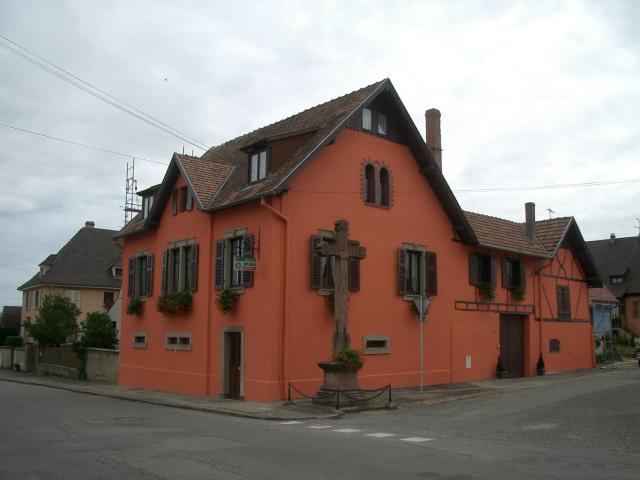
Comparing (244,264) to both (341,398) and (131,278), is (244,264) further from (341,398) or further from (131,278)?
(131,278)

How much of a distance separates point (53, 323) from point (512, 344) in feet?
76.7

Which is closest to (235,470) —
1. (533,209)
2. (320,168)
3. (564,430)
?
(564,430)

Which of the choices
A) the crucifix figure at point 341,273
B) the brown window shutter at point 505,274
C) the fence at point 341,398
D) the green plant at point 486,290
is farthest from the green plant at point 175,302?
the brown window shutter at point 505,274

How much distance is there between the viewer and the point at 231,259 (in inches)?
803

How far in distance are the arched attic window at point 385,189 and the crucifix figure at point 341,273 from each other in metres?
4.55

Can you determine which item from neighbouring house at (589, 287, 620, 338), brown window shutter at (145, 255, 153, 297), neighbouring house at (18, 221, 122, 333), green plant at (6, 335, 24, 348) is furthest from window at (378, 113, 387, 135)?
neighbouring house at (18, 221, 122, 333)

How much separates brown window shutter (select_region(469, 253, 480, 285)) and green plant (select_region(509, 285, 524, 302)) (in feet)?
7.26

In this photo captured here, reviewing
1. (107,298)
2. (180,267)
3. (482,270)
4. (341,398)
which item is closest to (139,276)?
(180,267)

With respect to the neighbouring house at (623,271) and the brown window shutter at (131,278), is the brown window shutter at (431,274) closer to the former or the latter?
the brown window shutter at (131,278)

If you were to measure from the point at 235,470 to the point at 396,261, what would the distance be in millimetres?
13613

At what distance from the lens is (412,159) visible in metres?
22.9

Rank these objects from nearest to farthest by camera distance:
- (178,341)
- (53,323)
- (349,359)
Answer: (349,359) → (178,341) → (53,323)

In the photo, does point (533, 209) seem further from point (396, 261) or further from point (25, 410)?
point (25, 410)

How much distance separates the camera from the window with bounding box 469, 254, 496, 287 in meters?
24.8
